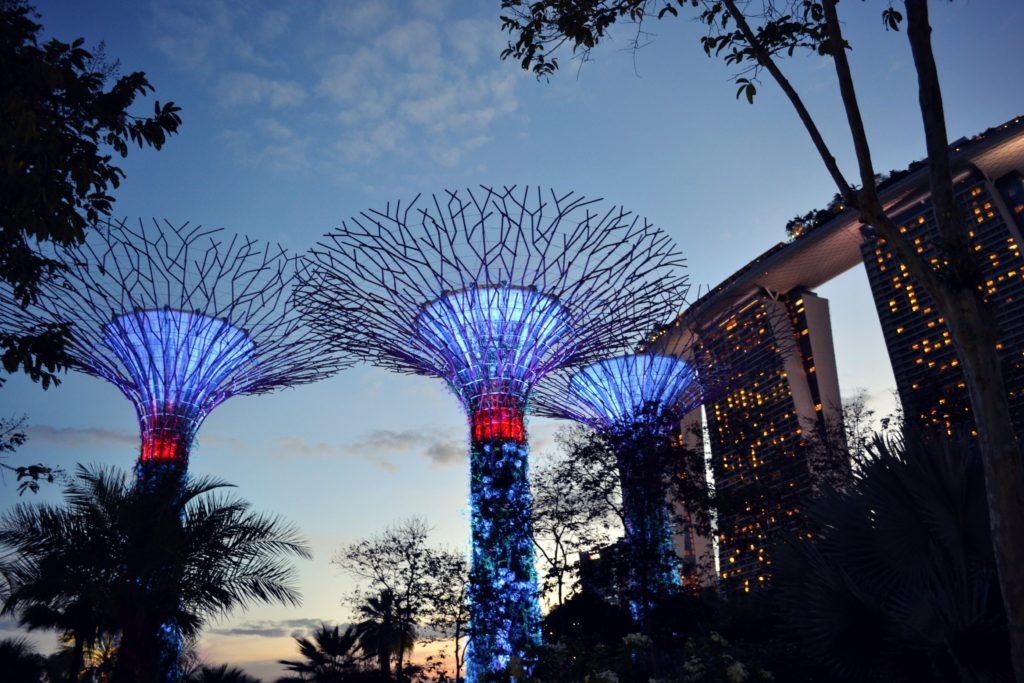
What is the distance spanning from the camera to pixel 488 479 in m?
20.5

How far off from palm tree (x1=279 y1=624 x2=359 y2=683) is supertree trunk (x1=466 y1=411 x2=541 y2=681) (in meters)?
7.12

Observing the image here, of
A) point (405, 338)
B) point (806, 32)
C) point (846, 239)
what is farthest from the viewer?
point (846, 239)

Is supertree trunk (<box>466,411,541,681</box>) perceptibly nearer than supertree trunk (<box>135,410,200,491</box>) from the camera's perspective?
Yes

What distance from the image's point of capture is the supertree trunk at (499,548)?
19656 mm

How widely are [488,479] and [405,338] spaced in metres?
4.50

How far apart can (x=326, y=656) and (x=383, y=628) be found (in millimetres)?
3472

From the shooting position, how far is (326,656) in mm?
26531

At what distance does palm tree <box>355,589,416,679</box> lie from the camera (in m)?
28.4

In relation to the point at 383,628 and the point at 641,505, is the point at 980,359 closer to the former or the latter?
the point at 641,505

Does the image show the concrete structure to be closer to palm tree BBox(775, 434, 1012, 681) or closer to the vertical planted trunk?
the vertical planted trunk

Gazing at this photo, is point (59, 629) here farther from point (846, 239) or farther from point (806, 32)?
point (846, 239)

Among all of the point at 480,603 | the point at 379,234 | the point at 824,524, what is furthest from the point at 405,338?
the point at 824,524

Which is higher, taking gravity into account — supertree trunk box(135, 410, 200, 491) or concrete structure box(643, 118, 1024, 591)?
concrete structure box(643, 118, 1024, 591)

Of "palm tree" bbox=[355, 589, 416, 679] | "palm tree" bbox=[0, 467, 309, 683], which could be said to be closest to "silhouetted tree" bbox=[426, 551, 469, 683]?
"palm tree" bbox=[355, 589, 416, 679]
